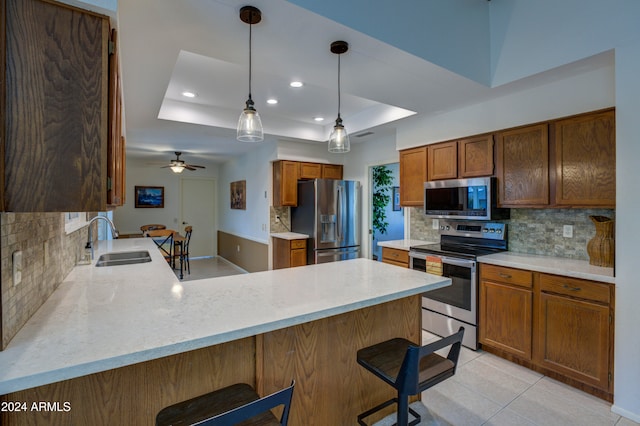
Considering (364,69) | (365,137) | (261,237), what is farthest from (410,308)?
(261,237)

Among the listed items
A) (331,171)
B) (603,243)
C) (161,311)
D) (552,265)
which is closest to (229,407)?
(161,311)

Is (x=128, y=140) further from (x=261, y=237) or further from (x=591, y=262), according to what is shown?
(x=591, y=262)

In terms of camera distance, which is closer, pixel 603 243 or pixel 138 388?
pixel 138 388

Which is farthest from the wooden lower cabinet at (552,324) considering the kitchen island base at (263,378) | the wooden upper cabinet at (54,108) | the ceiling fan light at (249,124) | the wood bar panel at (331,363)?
the wooden upper cabinet at (54,108)

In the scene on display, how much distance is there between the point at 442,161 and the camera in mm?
3436

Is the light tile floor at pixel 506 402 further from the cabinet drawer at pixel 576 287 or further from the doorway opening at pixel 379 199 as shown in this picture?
the doorway opening at pixel 379 199

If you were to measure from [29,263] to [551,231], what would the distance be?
3.67 meters

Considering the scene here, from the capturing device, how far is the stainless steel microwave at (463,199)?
2.97 metres

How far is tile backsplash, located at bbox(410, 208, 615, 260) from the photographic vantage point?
8.59ft

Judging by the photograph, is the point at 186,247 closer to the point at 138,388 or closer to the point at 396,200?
the point at 396,200

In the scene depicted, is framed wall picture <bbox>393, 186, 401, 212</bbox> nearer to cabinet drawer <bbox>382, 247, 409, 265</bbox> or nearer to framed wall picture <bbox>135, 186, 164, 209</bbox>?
cabinet drawer <bbox>382, 247, 409, 265</bbox>

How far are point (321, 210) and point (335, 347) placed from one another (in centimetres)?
299

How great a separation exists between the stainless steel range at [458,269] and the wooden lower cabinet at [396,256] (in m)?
0.16

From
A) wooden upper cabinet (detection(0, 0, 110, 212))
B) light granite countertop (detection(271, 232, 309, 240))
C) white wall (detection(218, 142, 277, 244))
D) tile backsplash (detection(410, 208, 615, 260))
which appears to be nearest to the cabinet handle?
tile backsplash (detection(410, 208, 615, 260))
